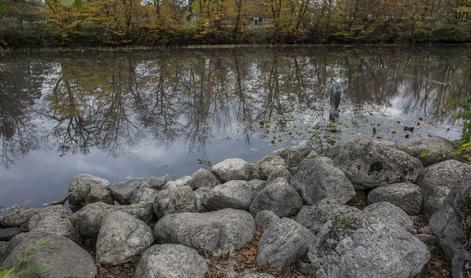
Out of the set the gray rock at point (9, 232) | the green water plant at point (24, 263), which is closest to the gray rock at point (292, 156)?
the gray rock at point (9, 232)

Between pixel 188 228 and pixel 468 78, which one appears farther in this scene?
pixel 468 78

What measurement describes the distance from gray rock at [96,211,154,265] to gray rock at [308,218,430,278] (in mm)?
1787

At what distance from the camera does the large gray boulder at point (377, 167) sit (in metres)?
4.64

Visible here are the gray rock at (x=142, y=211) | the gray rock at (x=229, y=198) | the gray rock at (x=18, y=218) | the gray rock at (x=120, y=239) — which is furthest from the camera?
the gray rock at (x=18, y=218)

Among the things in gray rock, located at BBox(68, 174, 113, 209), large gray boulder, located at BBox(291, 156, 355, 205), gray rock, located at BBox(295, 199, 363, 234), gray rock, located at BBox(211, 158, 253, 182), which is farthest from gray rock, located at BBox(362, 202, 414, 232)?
gray rock, located at BBox(68, 174, 113, 209)

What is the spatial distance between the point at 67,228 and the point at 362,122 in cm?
775

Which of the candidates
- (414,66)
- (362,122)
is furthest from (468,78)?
(362,122)

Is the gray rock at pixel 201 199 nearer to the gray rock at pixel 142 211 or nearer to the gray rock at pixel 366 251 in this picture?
the gray rock at pixel 142 211

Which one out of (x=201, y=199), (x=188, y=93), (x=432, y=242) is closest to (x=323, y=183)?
(x=432, y=242)

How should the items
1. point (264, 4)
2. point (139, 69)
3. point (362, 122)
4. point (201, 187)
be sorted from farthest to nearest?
point (264, 4), point (139, 69), point (362, 122), point (201, 187)

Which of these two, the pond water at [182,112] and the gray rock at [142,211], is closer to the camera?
the gray rock at [142,211]

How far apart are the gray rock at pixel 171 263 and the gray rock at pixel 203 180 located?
257cm

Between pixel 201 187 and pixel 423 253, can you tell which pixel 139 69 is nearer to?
pixel 201 187

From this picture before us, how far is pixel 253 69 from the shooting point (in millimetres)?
16969
